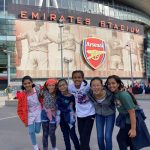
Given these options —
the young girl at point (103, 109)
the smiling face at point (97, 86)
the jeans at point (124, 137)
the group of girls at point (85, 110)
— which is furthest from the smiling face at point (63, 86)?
the jeans at point (124, 137)

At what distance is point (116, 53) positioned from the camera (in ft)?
212

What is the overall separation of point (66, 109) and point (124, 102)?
1.58 m

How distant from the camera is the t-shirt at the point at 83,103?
5.73 m

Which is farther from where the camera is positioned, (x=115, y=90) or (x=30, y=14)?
(x=30, y=14)

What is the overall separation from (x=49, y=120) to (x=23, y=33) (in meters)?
49.2

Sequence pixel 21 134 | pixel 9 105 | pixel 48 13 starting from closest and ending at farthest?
pixel 21 134 → pixel 9 105 → pixel 48 13

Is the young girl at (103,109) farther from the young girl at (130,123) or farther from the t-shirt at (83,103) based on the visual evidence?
the young girl at (130,123)

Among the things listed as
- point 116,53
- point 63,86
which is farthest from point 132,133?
point 116,53

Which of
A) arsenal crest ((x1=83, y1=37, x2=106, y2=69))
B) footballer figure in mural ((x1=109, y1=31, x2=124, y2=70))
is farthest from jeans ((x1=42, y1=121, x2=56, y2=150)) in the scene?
footballer figure in mural ((x1=109, y1=31, x2=124, y2=70))

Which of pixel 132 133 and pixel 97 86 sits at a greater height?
pixel 97 86

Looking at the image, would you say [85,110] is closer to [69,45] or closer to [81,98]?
[81,98]

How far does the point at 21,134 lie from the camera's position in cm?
954

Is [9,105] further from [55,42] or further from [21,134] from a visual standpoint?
[55,42]

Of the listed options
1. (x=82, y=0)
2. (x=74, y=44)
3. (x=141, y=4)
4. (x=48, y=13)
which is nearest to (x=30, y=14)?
(x=48, y=13)
